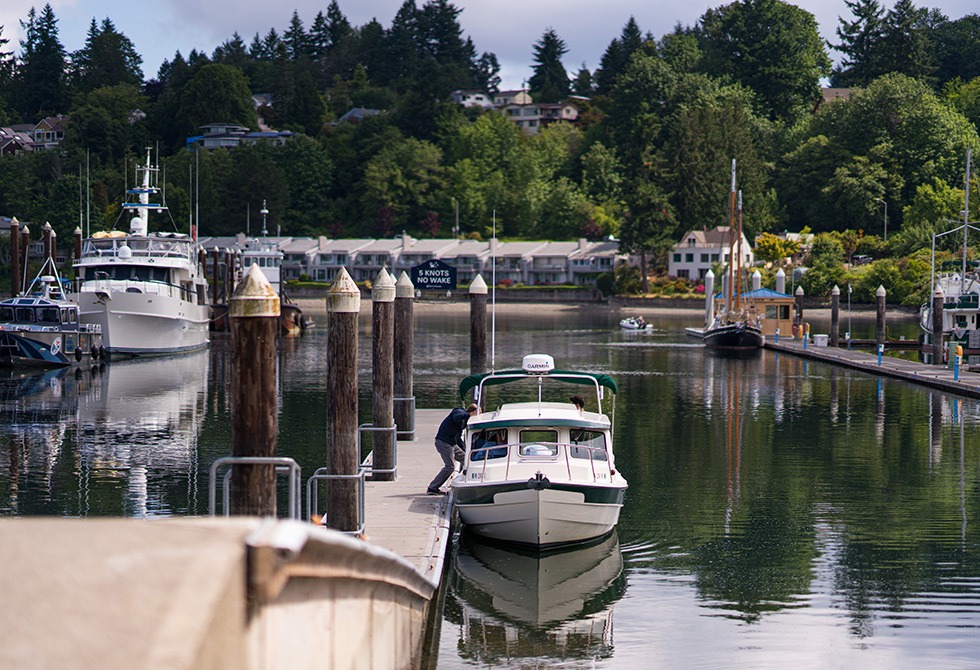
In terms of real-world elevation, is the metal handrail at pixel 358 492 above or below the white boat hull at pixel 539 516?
above

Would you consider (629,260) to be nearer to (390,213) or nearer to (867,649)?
(390,213)

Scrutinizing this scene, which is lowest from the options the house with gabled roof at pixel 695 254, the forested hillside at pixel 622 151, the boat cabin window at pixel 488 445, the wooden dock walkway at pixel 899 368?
the wooden dock walkway at pixel 899 368

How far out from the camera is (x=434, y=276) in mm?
32594

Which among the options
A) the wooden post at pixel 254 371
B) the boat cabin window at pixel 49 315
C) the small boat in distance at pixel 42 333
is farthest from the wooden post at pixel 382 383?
the boat cabin window at pixel 49 315

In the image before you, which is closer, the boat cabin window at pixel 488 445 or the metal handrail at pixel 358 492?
the metal handrail at pixel 358 492

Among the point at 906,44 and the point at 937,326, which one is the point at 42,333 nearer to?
the point at 937,326

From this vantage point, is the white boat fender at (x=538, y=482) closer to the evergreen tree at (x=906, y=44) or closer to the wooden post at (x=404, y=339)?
the wooden post at (x=404, y=339)

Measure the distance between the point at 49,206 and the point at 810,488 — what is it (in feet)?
477

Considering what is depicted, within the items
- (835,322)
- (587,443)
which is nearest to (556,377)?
(587,443)

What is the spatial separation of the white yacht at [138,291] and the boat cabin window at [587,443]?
141 feet

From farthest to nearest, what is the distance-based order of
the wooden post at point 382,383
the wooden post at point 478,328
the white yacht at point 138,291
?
the white yacht at point 138,291 → the wooden post at point 478,328 → the wooden post at point 382,383

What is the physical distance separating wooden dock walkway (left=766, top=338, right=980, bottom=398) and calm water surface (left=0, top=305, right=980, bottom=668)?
2.25 ft

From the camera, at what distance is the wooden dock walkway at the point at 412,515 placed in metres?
16.8

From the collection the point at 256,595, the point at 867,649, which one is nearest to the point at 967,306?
the point at 867,649
